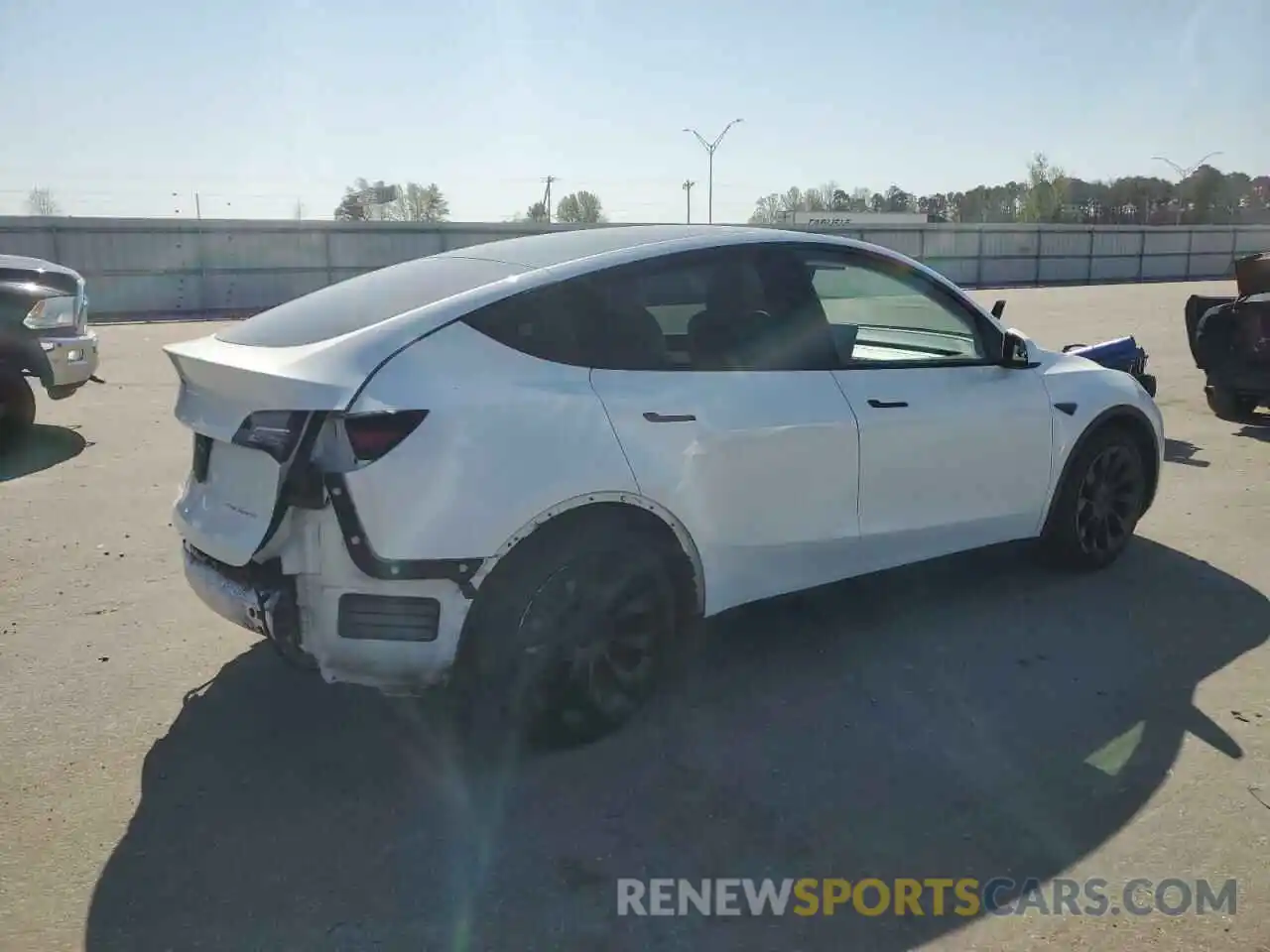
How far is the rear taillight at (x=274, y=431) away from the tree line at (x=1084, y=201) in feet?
243

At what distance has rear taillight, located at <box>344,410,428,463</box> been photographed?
2982 millimetres

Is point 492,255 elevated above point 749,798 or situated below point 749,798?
above

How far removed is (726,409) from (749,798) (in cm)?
131

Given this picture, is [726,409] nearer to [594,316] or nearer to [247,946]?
[594,316]

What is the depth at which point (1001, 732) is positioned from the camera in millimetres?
3617

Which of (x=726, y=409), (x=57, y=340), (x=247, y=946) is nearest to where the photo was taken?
(x=247, y=946)

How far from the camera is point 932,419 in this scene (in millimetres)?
4309

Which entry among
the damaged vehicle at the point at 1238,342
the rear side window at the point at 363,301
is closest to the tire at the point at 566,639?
the rear side window at the point at 363,301

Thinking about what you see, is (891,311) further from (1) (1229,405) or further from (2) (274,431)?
(1) (1229,405)

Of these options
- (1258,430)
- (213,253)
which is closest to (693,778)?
(1258,430)

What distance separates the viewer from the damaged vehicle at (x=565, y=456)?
3062mm

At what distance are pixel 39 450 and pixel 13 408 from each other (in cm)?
38

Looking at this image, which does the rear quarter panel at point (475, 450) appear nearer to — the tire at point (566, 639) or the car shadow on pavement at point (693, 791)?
the tire at point (566, 639)

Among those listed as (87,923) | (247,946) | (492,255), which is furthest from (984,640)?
(87,923)
